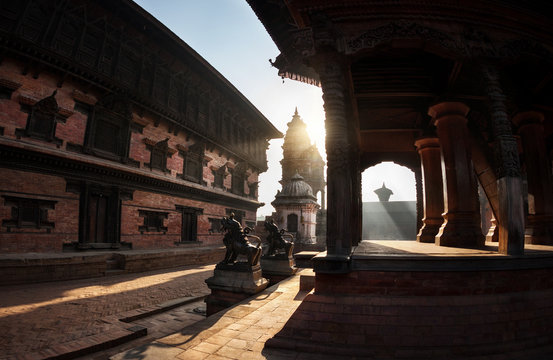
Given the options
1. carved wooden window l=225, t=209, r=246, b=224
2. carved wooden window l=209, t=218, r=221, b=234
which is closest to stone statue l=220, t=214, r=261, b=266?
carved wooden window l=209, t=218, r=221, b=234

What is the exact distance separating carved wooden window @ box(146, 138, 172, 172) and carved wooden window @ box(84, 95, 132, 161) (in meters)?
1.72

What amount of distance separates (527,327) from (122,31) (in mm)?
18924

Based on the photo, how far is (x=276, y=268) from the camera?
9523 millimetres

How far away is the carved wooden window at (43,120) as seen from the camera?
11391 mm

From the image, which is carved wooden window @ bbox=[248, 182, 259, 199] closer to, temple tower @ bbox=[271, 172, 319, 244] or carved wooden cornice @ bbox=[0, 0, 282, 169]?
temple tower @ bbox=[271, 172, 319, 244]

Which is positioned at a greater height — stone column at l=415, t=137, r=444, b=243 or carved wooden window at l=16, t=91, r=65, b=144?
carved wooden window at l=16, t=91, r=65, b=144

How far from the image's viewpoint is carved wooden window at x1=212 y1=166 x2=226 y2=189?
73.3ft

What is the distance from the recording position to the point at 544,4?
186 inches

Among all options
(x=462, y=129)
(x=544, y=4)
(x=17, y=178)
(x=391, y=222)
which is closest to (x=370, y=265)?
(x=462, y=129)

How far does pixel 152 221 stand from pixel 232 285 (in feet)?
36.3

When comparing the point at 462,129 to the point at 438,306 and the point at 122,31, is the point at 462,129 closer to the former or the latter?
the point at 438,306

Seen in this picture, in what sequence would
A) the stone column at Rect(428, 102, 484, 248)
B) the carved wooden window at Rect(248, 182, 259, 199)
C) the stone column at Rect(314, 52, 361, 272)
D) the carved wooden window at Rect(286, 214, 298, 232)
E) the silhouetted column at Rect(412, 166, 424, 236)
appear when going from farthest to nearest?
the carved wooden window at Rect(248, 182, 259, 199), the carved wooden window at Rect(286, 214, 298, 232), the silhouetted column at Rect(412, 166, 424, 236), the stone column at Rect(428, 102, 484, 248), the stone column at Rect(314, 52, 361, 272)

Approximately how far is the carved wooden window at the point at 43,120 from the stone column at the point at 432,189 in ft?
46.3

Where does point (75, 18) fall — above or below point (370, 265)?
above
